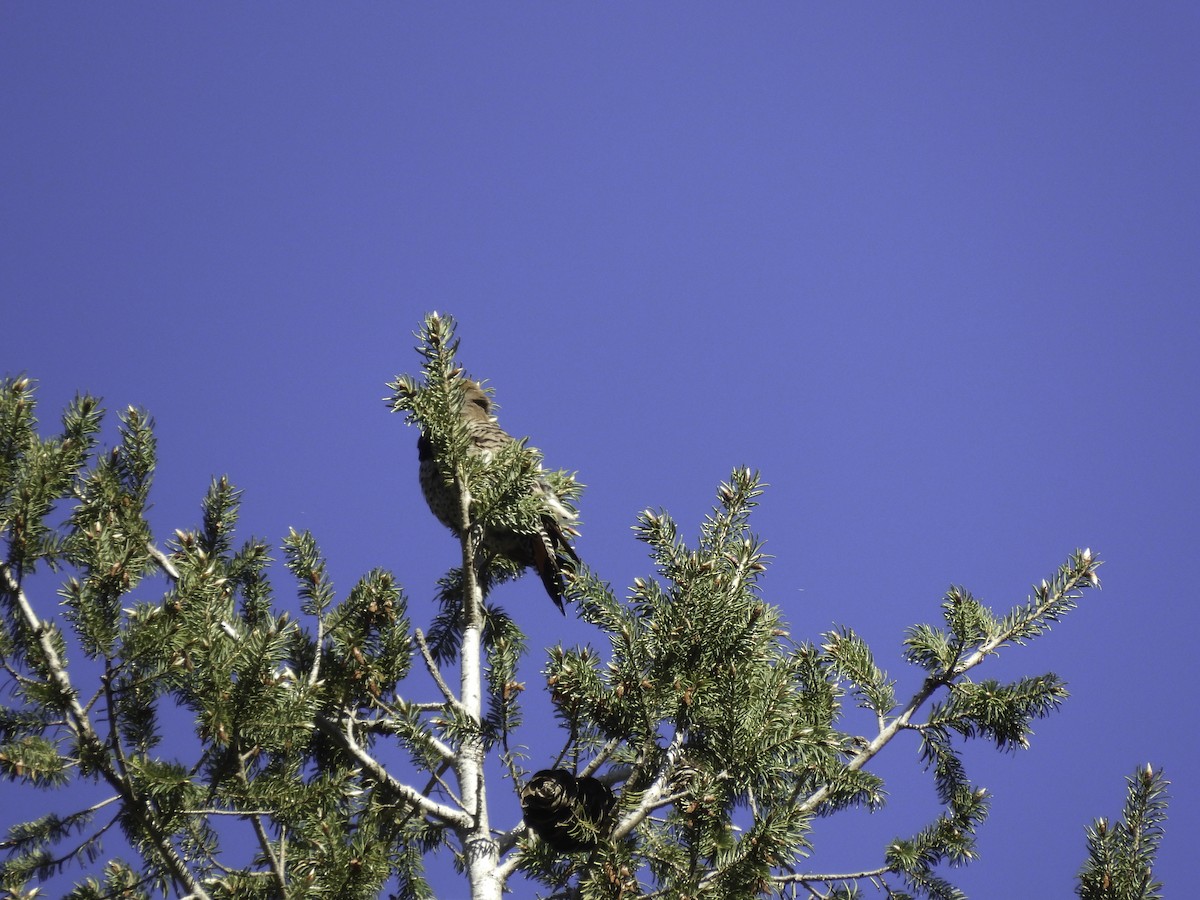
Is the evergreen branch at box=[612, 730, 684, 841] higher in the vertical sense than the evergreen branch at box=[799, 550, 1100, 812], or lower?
lower

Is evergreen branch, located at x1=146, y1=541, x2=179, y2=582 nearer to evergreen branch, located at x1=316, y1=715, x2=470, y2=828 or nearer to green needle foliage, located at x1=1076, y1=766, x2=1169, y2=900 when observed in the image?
evergreen branch, located at x1=316, y1=715, x2=470, y2=828

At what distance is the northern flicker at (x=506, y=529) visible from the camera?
4.31m

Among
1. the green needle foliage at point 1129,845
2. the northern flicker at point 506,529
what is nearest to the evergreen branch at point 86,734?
the northern flicker at point 506,529

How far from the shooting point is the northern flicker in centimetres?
431

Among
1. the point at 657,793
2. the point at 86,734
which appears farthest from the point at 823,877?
the point at 86,734

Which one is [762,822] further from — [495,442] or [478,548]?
[495,442]

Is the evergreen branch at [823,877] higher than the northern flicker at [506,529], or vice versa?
the northern flicker at [506,529]

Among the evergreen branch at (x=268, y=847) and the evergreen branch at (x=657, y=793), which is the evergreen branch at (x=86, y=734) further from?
the evergreen branch at (x=657, y=793)

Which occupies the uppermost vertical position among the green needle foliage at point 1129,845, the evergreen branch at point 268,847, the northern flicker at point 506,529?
the northern flicker at point 506,529

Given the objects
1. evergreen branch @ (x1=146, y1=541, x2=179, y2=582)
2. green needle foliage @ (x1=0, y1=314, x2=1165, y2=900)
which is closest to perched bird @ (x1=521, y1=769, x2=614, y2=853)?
green needle foliage @ (x1=0, y1=314, x2=1165, y2=900)

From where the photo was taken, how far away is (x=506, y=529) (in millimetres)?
4055

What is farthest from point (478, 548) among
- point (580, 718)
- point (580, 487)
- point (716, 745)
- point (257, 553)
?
point (716, 745)

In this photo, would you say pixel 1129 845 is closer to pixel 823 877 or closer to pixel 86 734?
pixel 823 877

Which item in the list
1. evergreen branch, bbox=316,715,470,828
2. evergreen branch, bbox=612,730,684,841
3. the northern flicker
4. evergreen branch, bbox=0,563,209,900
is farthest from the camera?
the northern flicker
